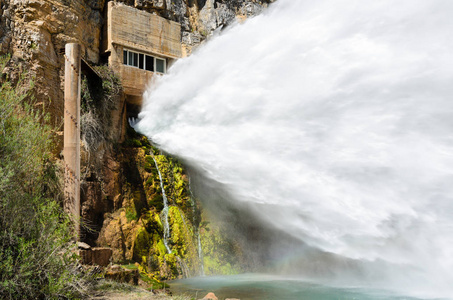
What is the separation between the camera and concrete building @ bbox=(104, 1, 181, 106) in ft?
51.3

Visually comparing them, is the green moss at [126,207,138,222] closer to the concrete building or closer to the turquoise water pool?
the turquoise water pool

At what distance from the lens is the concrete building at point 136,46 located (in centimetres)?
1565

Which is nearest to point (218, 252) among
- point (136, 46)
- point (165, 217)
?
point (165, 217)

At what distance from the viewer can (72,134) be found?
10.1 m

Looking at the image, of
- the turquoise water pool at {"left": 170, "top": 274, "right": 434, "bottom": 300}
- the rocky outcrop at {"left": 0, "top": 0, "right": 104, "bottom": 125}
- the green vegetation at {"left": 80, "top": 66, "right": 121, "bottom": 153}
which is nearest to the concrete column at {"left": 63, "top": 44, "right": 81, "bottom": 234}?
the rocky outcrop at {"left": 0, "top": 0, "right": 104, "bottom": 125}

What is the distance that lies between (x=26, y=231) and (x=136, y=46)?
1132 cm

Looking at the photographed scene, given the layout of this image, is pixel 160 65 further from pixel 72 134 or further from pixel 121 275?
pixel 121 275

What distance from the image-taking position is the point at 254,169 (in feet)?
45.0

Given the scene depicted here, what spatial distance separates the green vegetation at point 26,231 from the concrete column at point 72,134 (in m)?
1.75

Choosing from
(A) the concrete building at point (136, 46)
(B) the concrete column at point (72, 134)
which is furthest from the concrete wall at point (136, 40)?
(B) the concrete column at point (72, 134)

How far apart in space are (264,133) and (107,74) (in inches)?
277

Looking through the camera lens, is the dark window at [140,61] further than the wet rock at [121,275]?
Yes

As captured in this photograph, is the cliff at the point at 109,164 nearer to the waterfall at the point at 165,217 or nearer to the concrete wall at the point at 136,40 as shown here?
the waterfall at the point at 165,217

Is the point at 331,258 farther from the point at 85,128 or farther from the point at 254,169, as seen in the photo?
the point at 85,128
